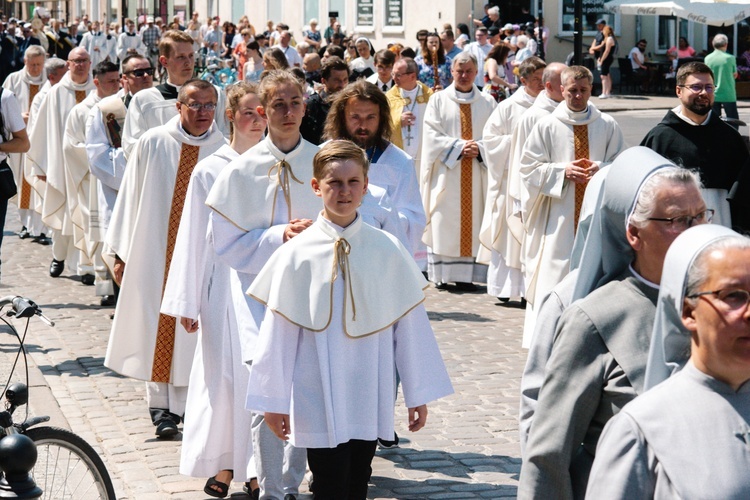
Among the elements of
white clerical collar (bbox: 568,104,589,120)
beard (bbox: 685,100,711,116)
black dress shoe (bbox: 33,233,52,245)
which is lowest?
black dress shoe (bbox: 33,233,52,245)

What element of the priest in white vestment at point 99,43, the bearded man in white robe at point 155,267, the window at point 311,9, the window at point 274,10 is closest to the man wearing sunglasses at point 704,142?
the bearded man in white robe at point 155,267

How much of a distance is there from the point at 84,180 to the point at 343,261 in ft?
25.1

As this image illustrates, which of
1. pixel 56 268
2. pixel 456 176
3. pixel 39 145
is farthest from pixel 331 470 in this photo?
pixel 39 145

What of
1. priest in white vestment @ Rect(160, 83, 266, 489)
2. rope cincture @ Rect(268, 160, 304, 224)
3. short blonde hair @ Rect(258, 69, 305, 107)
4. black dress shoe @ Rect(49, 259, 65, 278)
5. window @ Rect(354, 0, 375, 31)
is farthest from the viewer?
window @ Rect(354, 0, 375, 31)

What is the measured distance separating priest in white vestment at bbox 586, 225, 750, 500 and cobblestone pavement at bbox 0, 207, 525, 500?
3.34m

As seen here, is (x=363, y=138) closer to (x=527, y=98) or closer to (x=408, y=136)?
(x=527, y=98)

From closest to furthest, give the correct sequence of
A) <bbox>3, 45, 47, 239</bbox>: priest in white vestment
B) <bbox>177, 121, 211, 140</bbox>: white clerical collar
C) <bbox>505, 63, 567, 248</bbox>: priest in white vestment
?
<bbox>177, 121, 211, 140</bbox>: white clerical collar
<bbox>505, 63, 567, 248</bbox>: priest in white vestment
<bbox>3, 45, 47, 239</bbox>: priest in white vestment

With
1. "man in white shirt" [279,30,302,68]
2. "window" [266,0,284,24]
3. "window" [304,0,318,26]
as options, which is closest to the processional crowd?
"man in white shirt" [279,30,302,68]

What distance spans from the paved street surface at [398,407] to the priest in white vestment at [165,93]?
157 cm

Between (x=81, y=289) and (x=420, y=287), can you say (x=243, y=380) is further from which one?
(x=81, y=289)

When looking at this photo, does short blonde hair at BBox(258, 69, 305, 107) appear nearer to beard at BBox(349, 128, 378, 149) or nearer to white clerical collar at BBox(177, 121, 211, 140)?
beard at BBox(349, 128, 378, 149)

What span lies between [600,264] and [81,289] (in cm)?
923

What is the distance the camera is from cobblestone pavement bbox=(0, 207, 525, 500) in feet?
20.6

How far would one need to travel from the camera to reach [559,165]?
945cm
